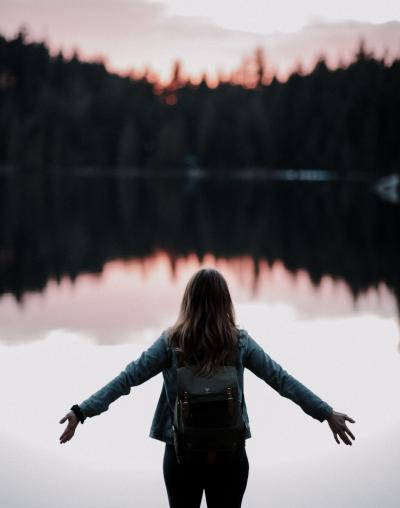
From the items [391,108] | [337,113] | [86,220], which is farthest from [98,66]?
[86,220]

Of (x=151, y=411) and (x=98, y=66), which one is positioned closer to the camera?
(x=151, y=411)

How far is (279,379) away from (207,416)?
0.39m

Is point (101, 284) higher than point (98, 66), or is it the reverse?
point (98, 66)

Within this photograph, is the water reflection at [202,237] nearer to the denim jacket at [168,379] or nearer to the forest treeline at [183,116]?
the denim jacket at [168,379]

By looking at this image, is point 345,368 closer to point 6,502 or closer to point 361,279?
point 6,502

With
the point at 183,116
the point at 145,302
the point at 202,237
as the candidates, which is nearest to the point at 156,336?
the point at 145,302

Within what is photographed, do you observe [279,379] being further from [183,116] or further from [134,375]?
[183,116]

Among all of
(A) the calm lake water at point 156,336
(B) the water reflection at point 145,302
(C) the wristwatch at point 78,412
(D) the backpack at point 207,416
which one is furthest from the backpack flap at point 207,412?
(B) the water reflection at point 145,302

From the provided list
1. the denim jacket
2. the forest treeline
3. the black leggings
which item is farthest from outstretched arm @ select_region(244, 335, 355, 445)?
the forest treeline

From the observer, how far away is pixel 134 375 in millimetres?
3314

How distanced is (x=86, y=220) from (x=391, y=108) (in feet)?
213

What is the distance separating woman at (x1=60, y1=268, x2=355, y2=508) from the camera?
319cm

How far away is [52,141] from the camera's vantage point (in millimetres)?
111438

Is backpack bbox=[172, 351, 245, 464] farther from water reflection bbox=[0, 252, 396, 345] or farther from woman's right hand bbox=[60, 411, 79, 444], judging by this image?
water reflection bbox=[0, 252, 396, 345]
